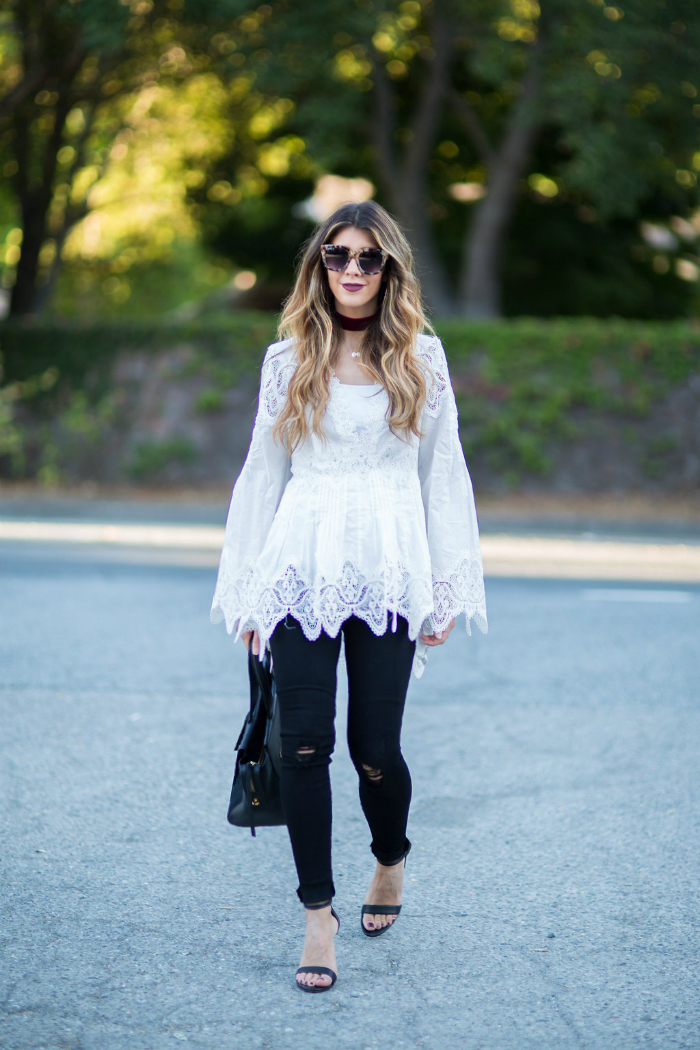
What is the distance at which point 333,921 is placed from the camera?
290cm

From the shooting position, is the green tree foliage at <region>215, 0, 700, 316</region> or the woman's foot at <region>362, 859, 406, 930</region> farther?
the green tree foliage at <region>215, 0, 700, 316</region>

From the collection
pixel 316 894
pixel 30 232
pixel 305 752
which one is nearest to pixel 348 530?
pixel 305 752

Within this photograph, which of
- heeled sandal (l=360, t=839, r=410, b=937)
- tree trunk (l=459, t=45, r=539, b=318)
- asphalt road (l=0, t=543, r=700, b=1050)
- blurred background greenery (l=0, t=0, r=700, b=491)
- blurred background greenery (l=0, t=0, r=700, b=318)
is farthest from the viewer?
tree trunk (l=459, t=45, r=539, b=318)

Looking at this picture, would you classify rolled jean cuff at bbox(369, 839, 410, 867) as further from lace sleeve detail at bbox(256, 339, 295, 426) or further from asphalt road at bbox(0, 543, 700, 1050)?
lace sleeve detail at bbox(256, 339, 295, 426)

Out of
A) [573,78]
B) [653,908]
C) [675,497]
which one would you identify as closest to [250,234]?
[573,78]

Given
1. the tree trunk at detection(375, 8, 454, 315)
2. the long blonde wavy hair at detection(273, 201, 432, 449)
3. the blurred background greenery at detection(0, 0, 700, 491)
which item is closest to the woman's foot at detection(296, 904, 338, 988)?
the long blonde wavy hair at detection(273, 201, 432, 449)

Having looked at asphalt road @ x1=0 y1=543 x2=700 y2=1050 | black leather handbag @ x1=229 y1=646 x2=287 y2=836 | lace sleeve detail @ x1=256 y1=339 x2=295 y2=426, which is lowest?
asphalt road @ x1=0 y1=543 x2=700 y2=1050

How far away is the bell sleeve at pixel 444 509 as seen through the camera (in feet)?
9.92

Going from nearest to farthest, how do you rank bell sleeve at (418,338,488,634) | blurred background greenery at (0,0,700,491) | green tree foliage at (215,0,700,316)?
1. bell sleeve at (418,338,488,634)
2. green tree foliage at (215,0,700,316)
3. blurred background greenery at (0,0,700,491)

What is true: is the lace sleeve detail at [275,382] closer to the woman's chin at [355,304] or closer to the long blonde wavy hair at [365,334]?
the long blonde wavy hair at [365,334]

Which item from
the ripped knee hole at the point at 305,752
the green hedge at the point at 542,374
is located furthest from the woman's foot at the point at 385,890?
the green hedge at the point at 542,374

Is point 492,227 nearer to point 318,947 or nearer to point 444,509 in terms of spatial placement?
point 444,509

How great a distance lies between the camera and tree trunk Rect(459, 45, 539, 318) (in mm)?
16469

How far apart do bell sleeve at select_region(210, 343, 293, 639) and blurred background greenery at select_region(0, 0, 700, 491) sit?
455 inches
